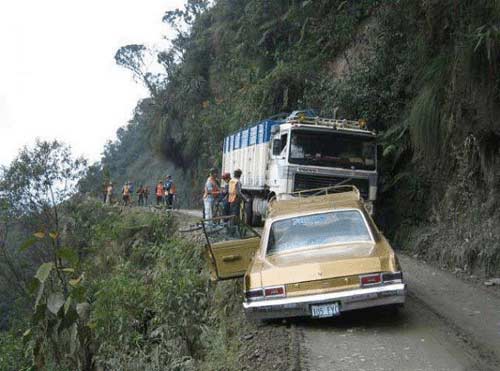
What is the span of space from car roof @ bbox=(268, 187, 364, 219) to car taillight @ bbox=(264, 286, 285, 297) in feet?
5.55

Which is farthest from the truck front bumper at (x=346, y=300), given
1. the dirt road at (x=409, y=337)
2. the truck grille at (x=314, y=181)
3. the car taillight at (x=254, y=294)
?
the truck grille at (x=314, y=181)

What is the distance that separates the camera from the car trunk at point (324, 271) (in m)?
8.27

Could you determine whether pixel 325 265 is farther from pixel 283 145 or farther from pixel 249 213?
pixel 249 213

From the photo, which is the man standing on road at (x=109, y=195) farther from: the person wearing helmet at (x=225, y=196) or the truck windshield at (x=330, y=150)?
the truck windshield at (x=330, y=150)

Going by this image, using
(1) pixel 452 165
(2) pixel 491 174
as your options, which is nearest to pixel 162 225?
(1) pixel 452 165

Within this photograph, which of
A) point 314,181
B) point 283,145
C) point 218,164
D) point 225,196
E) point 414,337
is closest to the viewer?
point 414,337

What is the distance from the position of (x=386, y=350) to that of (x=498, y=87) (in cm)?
617

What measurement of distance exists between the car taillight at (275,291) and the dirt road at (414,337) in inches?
22.7

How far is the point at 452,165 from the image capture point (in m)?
15.4

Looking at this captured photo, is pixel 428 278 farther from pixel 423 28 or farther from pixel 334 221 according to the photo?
pixel 423 28

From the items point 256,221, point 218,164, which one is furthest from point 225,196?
point 218,164

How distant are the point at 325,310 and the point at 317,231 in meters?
1.59

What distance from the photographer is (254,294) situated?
334 inches

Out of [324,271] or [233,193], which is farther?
[233,193]
